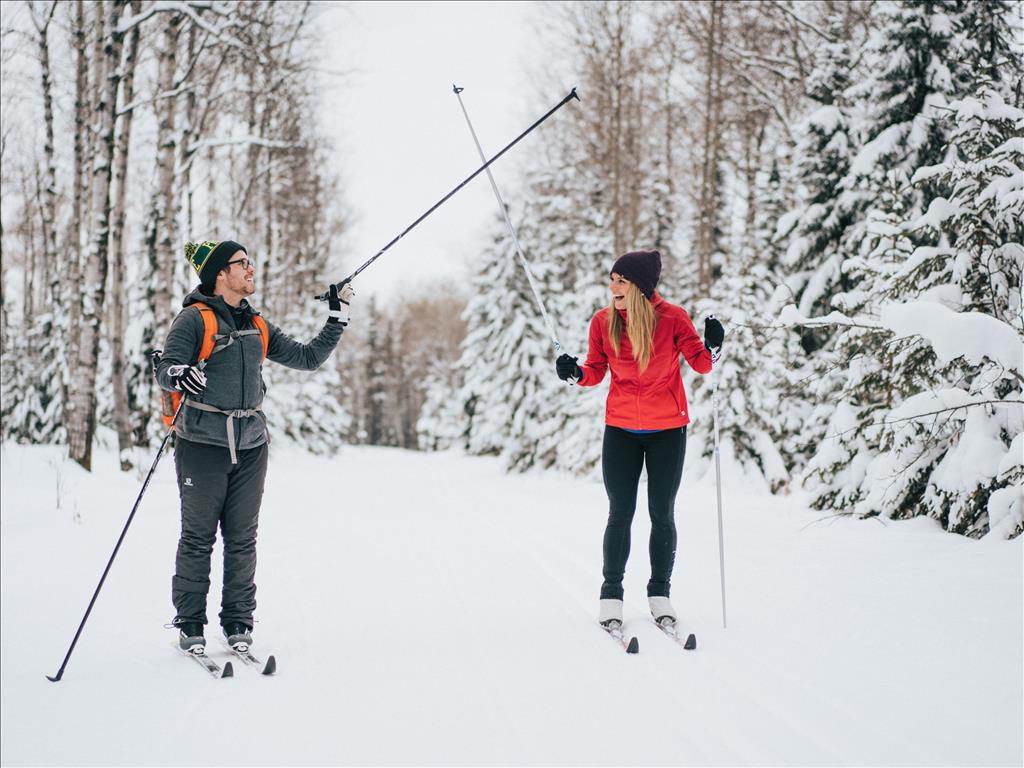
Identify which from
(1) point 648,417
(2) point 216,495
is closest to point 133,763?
(2) point 216,495

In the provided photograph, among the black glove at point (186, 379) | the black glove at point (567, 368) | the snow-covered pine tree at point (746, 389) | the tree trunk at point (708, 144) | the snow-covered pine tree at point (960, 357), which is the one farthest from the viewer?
the tree trunk at point (708, 144)

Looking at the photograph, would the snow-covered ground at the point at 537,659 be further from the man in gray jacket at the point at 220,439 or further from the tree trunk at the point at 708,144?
the tree trunk at the point at 708,144

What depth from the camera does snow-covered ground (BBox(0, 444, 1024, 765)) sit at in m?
2.85

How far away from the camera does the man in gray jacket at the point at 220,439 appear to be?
385 cm

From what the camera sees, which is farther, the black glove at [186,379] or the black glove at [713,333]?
the black glove at [713,333]

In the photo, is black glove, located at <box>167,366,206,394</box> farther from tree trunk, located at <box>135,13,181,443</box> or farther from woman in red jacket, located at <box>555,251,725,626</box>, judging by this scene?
tree trunk, located at <box>135,13,181,443</box>

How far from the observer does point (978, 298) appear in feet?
18.1

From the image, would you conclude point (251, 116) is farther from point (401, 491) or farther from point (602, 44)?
point (401, 491)

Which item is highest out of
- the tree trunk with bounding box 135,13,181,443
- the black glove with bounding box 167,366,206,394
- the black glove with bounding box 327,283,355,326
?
the tree trunk with bounding box 135,13,181,443

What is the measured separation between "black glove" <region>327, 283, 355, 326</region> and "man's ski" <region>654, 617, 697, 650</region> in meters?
2.47

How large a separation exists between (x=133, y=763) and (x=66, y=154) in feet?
68.6

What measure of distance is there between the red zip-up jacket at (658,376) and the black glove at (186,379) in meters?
2.10

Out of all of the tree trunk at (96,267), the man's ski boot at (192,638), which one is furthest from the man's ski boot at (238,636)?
the tree trunk at (96,267)

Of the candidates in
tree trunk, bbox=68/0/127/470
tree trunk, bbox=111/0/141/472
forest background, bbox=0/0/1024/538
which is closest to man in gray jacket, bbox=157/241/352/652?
forest background, bbox=0/0/1024/538
